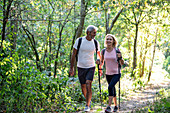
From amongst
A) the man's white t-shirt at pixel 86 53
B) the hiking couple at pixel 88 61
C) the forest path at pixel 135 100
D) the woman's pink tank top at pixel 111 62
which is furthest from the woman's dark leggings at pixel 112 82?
the man's white t-shirt at pixel 86 53

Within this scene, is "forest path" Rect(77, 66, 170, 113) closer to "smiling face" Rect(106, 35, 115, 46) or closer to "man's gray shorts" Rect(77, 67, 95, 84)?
"man's gray shorts" Rect(77, 67, 95, 84)

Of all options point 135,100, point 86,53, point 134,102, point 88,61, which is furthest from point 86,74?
point 135,100

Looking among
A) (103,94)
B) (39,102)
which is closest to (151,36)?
(103,94)

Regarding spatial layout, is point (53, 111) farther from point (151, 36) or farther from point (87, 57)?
point (151, 36)

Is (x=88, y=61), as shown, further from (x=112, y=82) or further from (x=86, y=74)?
(x=112, y=82)

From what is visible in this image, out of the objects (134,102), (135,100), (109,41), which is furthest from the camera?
(135,100)

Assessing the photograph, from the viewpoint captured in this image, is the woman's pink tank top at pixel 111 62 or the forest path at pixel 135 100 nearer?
the woman's pink tank top at pixel 111 62

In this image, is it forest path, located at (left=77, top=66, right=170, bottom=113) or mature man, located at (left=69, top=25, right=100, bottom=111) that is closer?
mature man, located at (left=69, top=25, right=100, bottom=111)

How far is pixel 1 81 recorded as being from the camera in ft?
18.3

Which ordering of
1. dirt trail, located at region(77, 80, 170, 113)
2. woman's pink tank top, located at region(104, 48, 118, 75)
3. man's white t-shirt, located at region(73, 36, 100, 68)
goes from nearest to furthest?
1. man's white t-shirt, located at region(73, 36, 100, 68)
2. woman's pink tank top, located at region(104, 48, 118, 75)
3. dirt trail, located at region(77, 80, 170, 113)

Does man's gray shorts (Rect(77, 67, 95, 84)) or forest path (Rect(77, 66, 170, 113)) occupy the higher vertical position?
man's gray shorts (Rect(77, 67, 95, 84))

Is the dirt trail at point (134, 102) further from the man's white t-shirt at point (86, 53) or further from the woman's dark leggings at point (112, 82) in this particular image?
the man's white t-shirt at point (86, 53)

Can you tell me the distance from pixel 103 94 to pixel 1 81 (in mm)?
5276

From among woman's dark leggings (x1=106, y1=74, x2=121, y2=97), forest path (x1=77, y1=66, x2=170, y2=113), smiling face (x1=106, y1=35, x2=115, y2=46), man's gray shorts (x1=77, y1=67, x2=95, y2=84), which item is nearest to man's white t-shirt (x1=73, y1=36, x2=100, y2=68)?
man's gray shorts (x1=77, y1=67, x2=95, y2=84)
